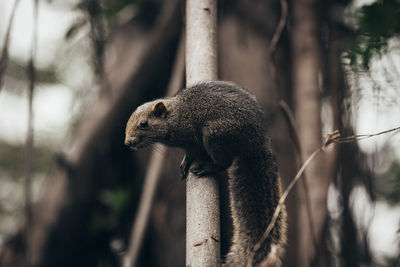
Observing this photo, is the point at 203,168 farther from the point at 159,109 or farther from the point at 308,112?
the point at 308,112

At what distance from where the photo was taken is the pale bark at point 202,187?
1592 mm

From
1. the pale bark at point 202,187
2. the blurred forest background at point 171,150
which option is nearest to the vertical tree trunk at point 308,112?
A: the blurred forest background at point 171,150

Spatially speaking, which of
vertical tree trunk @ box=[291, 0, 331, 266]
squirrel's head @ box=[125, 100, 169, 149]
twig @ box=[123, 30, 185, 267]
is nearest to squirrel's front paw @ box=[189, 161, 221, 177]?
squirrel's head @ box=[125, 100, 169, 149]

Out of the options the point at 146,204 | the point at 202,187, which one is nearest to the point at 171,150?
the point at 146,204

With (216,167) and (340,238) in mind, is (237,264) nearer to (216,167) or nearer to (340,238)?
(216,167)

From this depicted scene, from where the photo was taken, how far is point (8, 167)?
8961mm

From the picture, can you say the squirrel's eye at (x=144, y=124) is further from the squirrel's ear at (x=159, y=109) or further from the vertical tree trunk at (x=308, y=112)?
the vertical tree trunk at (x=308, y=112)

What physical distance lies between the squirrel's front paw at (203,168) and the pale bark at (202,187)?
0.14 feet

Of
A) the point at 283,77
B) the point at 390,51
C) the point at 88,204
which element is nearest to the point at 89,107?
the point at 88,204

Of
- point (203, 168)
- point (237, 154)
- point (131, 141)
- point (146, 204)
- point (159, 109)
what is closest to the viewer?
point (203, 168)

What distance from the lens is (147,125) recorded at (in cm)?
251

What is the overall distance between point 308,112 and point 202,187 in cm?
A: 233

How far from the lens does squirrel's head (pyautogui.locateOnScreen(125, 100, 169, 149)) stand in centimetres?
247

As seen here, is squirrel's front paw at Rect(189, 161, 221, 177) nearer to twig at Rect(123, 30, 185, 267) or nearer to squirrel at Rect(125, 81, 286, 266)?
squirrel at Rect(125, 81, 286, 266)
